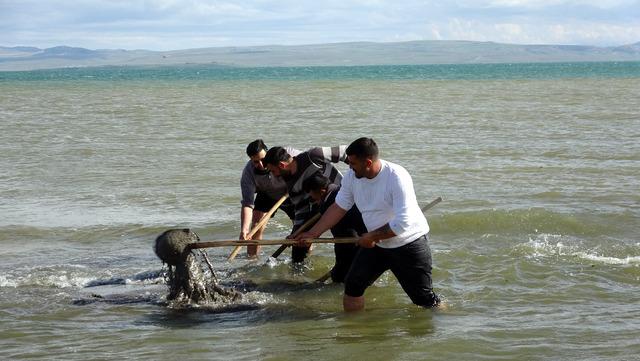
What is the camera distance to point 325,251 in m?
9.92

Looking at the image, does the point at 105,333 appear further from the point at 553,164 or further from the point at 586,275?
the point at 553,164

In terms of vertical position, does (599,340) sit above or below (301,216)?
below

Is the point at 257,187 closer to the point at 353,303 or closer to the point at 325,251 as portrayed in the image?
the point at 325,251

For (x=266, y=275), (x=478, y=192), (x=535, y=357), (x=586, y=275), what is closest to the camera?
(x=535, y=357)

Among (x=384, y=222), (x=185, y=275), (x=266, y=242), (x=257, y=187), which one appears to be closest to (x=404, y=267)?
(x=384, y=222)

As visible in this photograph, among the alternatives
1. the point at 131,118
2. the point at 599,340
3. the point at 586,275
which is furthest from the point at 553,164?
the point at 131,118

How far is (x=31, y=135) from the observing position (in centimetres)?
2183

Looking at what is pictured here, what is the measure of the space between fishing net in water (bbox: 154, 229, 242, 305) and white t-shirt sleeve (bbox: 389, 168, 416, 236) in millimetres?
2058

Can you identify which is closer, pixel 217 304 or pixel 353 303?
pixel 353 303

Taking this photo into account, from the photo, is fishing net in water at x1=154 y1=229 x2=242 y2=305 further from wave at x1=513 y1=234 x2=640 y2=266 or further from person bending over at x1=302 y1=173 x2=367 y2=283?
wave at x1=513 y1=234 x2=640 y2=266

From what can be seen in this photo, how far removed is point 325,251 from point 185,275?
2.50 meters

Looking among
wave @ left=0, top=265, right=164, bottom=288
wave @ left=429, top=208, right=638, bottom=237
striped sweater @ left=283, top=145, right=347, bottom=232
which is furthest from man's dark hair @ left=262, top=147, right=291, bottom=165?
wave @ left=429, top=208, right=638, bottom=237

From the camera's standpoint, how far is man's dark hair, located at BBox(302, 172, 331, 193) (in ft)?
26.0

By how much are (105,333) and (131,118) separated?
66.6ft
